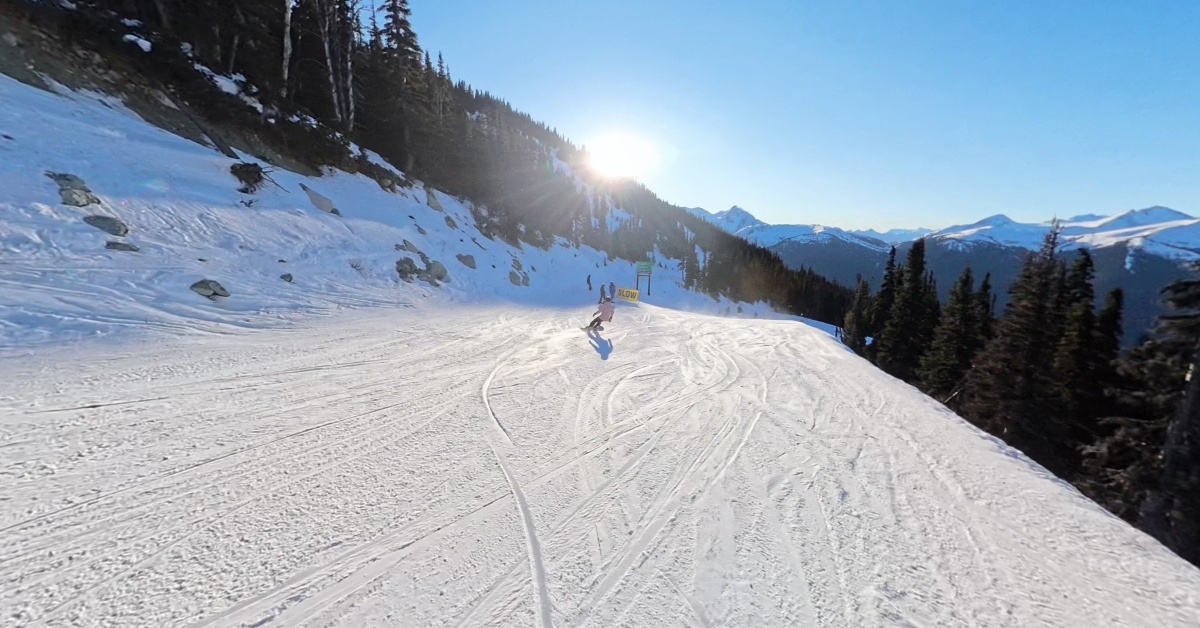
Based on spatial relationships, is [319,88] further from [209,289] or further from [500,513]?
[500,513]

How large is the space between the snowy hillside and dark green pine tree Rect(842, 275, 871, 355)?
47178mm

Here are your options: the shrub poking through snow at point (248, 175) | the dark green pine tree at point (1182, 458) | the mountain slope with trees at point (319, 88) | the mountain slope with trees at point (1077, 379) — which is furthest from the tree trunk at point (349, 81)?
the mountain slope with trees at point (1077, 379)

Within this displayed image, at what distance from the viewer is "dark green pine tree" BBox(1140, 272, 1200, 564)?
9820mm

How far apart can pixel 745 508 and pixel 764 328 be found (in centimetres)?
1438

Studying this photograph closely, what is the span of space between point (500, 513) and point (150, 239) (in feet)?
39.8

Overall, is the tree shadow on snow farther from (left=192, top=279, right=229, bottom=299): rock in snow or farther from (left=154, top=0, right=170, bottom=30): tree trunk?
(left=154, top=0, right=170, bottom=30): tree trunk

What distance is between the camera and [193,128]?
15.6 meters

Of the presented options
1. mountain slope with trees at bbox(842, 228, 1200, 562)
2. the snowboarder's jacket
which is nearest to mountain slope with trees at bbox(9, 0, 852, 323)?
the snowboarder's jacket

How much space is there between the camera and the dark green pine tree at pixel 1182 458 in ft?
32.2

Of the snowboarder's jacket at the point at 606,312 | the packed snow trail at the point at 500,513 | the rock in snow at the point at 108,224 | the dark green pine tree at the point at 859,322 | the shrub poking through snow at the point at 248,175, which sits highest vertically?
the shrub poking through snow at the point at 248,175

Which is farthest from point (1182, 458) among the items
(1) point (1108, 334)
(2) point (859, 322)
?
(2) point (859, 322)

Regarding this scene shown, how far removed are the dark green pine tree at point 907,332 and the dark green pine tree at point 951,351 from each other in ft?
13.7

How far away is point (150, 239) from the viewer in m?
9.81

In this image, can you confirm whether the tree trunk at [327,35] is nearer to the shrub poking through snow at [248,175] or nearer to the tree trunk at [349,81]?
the tree trunk at [349,81]
